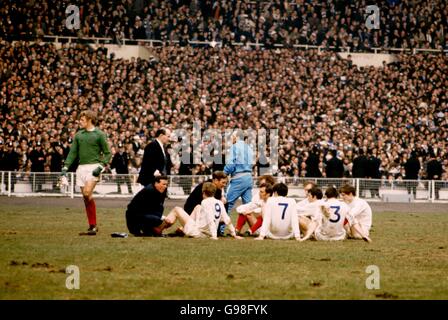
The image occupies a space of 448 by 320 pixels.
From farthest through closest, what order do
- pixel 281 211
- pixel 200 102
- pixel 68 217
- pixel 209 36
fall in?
pixel 209 36 < pixel 200 102 < pixel 68 217 < pixel 281 211

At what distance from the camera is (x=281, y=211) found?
16.8 m

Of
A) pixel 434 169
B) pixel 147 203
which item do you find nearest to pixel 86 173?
pixel 147 203

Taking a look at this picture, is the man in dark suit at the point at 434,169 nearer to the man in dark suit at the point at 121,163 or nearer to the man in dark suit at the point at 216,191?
the man in dark suit at the point at 121,163

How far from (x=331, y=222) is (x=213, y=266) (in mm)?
5203

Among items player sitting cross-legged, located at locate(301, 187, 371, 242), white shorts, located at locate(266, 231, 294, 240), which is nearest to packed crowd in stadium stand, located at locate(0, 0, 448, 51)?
white shorts, located at locate(266, 231, 294, 240)

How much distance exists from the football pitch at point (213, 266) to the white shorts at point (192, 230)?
16.8 inches

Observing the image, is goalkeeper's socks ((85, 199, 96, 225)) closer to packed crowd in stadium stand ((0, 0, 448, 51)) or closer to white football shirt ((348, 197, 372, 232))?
white football shirt ((348, 197, 372, 232))

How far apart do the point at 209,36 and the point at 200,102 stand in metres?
7.05

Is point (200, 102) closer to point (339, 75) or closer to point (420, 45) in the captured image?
point (339, 75)

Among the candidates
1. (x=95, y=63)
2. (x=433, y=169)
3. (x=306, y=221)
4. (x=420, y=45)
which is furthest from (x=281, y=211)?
(x=420, y=45)

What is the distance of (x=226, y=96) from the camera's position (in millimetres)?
41406

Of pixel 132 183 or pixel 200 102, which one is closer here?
pixel 132 183

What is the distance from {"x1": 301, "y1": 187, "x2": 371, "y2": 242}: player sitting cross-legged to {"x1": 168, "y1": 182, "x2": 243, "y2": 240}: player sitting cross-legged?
4.93 ft

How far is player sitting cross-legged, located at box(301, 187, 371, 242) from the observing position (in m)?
16.7
